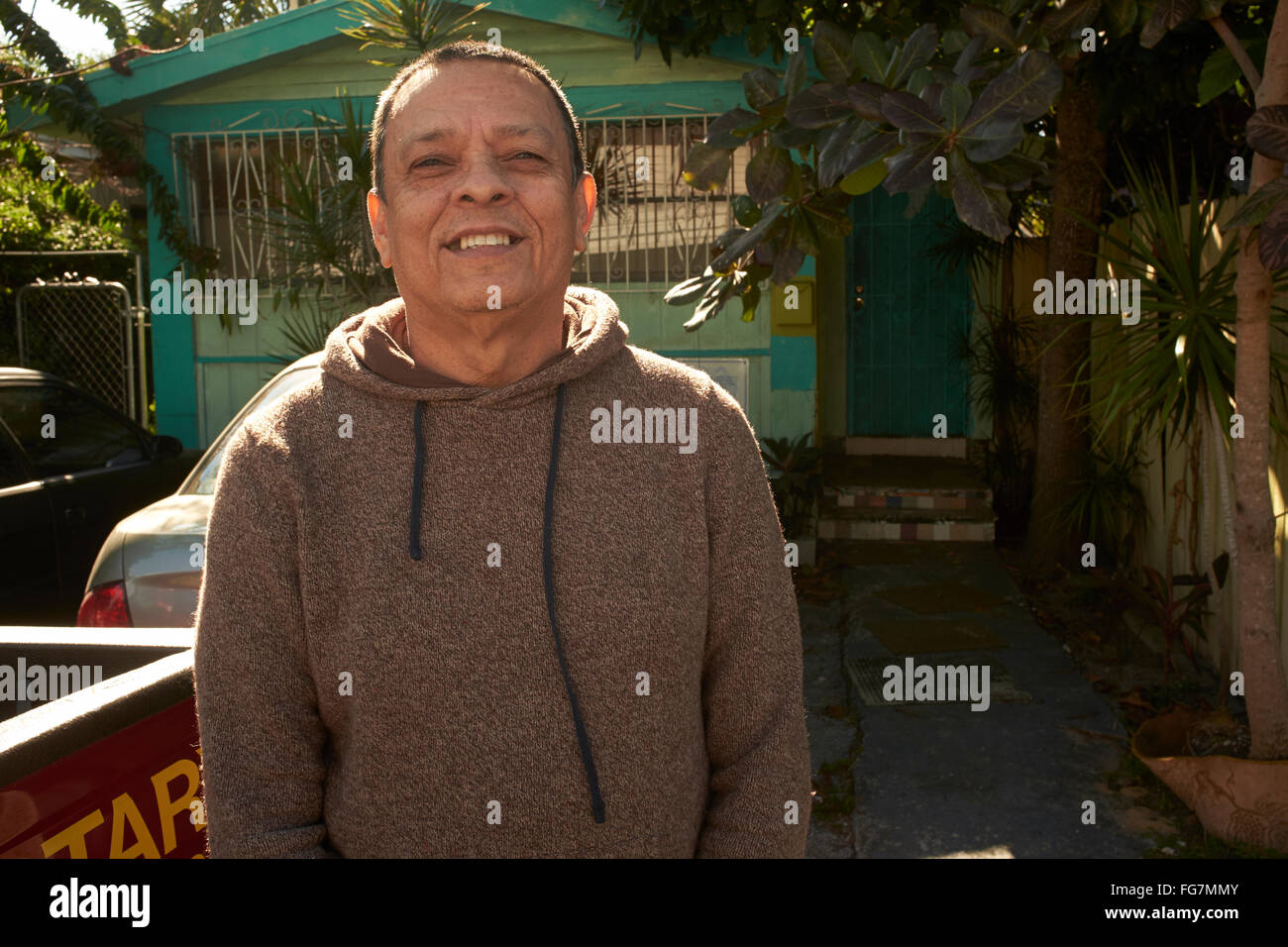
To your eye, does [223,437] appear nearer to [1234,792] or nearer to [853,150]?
[853,150]

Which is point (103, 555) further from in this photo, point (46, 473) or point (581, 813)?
point (581, 813)

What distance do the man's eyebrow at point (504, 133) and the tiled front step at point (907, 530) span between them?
7.07 metres

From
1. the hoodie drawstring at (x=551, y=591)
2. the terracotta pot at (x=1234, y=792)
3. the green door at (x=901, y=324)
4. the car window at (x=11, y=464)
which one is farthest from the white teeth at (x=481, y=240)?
the green door at (x=901, y=324)

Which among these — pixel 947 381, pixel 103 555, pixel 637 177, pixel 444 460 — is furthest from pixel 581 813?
pixel 947 381

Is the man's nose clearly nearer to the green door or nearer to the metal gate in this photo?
the green door

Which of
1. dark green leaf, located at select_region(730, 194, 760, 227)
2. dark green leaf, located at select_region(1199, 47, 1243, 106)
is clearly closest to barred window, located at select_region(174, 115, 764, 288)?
dark green leaf, located at select_region(730, 194, 760, 227)

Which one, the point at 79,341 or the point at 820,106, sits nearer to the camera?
the point at 820,106

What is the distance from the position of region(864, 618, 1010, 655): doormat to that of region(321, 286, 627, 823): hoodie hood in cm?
481

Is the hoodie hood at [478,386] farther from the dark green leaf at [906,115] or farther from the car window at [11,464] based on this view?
the car window at [11,464]

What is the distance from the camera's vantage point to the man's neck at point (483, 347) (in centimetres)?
169

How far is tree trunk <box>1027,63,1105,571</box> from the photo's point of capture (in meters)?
7.09

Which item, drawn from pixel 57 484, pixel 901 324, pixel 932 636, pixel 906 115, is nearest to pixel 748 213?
pixel 906 115

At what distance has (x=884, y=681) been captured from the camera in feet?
19.0

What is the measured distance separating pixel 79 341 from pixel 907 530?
7.55 meters
